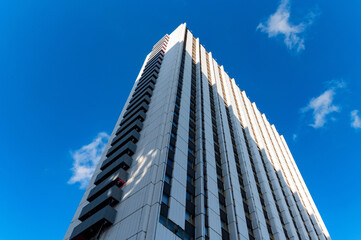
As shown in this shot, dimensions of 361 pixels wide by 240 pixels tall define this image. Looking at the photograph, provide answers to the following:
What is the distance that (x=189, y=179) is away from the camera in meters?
26.9

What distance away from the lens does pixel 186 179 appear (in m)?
26.0

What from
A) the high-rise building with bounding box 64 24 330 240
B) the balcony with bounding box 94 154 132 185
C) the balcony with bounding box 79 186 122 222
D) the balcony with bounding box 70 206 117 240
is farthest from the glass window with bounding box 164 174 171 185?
the balcony with bounding box 94 154 132 185

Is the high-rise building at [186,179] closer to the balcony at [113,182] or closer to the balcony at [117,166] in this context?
the balcony at [117,166]

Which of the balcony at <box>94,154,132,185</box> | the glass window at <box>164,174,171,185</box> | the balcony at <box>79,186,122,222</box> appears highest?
the balcony at <box>94,154,132,185</box>

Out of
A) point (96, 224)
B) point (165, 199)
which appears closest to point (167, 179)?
point (165, 199)

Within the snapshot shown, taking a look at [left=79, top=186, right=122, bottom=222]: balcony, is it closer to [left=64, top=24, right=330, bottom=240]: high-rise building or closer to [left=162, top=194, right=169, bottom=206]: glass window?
[left=64, top=24, right=330, bottom=240]: high-rise building

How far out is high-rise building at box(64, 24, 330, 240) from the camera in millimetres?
21578

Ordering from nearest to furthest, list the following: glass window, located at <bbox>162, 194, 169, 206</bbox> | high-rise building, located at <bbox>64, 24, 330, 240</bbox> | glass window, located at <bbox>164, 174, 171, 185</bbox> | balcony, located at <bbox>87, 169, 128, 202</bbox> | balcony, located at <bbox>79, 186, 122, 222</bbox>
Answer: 1. high-rise building, located at <bbox>64, 24, 330, 240</bbox>
2. glass window, located at <bbox>162, 194, 169, 206</bbox>
3. balcony, located at <bbox>79, 186, 122, 222</bbox>
4. glass window, located at <bbox>164, 174, 171, 185</bbox>
5. balcony, located at <bbox>87, 169, 128, 202</bbox>

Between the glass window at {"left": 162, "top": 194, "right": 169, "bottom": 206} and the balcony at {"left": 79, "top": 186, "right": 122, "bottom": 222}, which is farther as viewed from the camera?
the balcony at {"left": 79, "top": 186, "right": 122, "bottom": 222}

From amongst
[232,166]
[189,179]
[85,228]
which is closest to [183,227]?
[189,179]

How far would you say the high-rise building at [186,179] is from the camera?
21.6 metres

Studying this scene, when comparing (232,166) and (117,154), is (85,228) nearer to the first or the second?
(117,154)

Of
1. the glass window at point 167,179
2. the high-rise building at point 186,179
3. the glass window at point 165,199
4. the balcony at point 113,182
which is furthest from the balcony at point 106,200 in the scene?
the glass window at point 165,199

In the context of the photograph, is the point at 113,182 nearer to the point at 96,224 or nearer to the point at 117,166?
the point at 117,166
